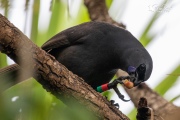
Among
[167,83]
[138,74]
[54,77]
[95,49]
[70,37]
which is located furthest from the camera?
[70,37]

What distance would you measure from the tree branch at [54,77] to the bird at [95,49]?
2.89ft

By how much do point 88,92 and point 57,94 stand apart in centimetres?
21

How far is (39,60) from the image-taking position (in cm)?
226

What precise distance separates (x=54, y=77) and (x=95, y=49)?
130cm

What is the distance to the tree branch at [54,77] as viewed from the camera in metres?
2.13

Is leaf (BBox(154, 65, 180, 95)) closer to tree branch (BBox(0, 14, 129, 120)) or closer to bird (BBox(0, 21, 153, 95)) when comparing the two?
bird (BBox(0, 21, 153, 95))

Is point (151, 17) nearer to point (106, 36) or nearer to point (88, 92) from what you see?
point (106, 36)

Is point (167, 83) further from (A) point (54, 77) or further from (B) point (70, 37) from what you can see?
(A) point (54, 77)

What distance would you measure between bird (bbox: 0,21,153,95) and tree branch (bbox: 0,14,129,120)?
88cm

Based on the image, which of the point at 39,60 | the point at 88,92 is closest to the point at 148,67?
the point at 88,92

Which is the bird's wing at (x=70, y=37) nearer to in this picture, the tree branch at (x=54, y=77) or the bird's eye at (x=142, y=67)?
the bird's eye at (x=142, y=67)

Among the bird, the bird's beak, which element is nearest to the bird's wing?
the bird

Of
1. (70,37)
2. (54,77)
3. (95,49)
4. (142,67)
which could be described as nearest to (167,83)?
(142,67)

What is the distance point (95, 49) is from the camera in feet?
11.8
